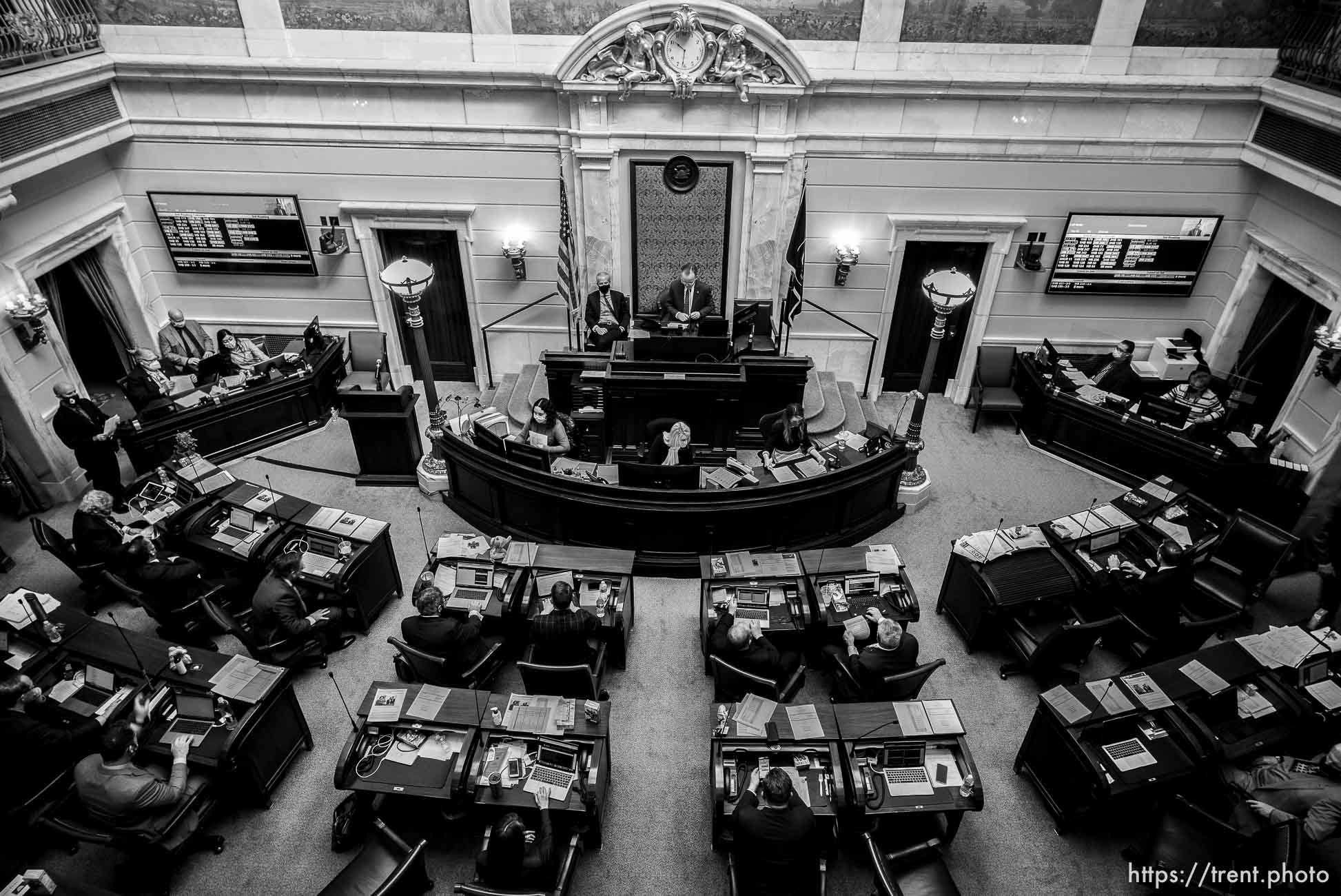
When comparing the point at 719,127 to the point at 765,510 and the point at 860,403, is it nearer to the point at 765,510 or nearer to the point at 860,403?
the point at 860,403

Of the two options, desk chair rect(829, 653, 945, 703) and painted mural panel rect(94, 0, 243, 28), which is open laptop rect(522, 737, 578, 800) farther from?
painted mural panel rect(94, 0, 243, 28)

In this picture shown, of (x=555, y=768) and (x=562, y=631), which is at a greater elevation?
(x=562, y=631)

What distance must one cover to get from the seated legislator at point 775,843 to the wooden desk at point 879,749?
23.1 inches

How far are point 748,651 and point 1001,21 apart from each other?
340 inches

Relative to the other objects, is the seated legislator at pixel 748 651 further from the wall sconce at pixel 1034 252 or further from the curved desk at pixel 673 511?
the wall sconce at pixel 1034 252

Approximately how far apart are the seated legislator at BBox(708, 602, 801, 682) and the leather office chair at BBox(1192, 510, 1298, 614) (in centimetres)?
484

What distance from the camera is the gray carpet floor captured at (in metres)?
5.73

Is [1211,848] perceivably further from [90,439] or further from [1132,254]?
[90,439]

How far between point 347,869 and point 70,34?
10.4m

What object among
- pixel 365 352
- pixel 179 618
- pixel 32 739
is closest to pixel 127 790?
pixel 32 739

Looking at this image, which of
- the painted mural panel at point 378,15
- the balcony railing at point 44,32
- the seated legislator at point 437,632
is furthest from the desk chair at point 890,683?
the balcony railing at point 44,32

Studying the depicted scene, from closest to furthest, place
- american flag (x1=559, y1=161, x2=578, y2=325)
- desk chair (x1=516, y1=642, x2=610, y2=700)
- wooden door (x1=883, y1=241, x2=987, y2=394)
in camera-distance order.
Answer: desk chair (x1=516, y1=642, x2=610, y2=700) < american flag (x1=559, y1=161, x2=578, y2=325) < wooden door (x1=883, y1=241, x2=987, y2=394)

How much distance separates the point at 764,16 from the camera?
965cm

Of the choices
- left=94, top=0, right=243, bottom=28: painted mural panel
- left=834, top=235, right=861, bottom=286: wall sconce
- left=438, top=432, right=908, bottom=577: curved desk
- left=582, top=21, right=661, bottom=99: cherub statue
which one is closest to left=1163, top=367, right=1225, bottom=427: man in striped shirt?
left=438, top=432, right=908, bottom=577: curved desk
